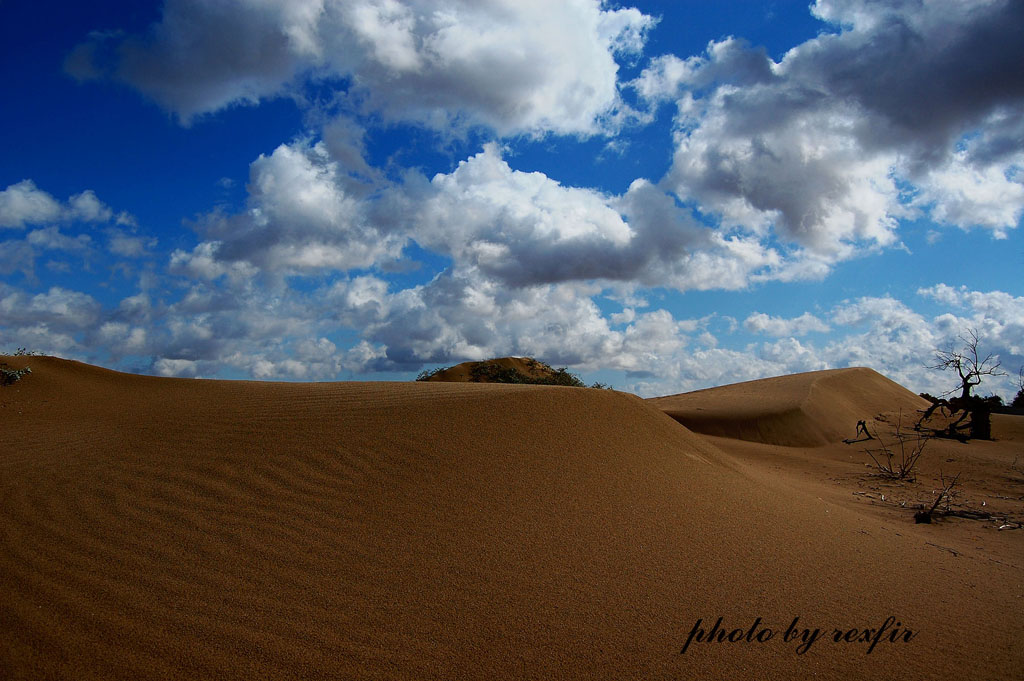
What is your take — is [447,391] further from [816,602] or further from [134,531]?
[816,602]

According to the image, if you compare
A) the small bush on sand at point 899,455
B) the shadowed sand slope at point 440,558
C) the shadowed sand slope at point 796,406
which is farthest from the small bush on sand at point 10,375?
the small bush on sand at point 899,455

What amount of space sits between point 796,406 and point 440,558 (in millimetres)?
16927

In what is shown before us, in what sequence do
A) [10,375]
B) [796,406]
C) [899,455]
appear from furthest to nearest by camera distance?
1. [796,406]
2. [899,455]
3. [10,375]

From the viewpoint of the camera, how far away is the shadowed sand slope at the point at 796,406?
18.1 metres

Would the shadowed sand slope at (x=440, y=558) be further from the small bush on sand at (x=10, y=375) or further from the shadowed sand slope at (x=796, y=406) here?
the shadowed sand slope at (x=796, y=406)

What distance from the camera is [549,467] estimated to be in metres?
6.73

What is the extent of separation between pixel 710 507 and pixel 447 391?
4.44 metres

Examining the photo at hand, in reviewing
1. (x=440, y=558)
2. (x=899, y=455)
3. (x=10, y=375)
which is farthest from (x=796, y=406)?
(x=10, y=375)

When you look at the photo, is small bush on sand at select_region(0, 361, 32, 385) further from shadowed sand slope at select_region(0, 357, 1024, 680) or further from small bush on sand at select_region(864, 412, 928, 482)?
small bush on sand at select_region(864, 412, 928, 482)

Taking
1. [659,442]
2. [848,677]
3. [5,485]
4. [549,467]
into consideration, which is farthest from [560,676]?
[5,485]

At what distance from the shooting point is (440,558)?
15.8ft

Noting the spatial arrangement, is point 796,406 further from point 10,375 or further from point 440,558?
point 10,375

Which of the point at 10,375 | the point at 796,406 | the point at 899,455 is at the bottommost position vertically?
the point at 899,455

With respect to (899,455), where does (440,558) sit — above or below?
below
